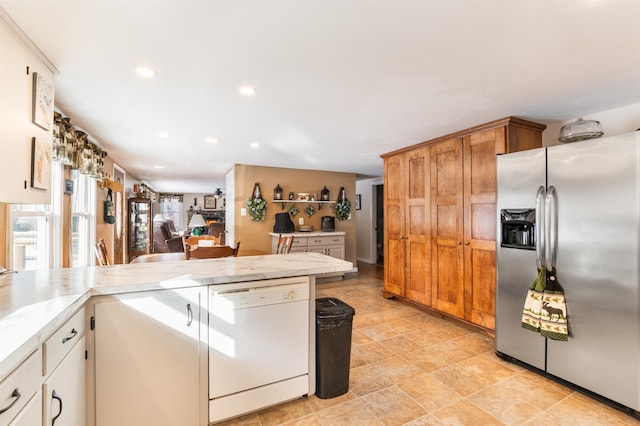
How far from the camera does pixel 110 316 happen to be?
1.52 meters

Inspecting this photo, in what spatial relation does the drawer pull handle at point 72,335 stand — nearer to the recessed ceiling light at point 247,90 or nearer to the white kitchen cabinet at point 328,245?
the recessed ceiling light at point 247,90

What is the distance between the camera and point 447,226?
348 cm

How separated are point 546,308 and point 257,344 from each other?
81.9 inches

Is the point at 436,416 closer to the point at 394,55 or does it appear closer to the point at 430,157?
the point at 394,55

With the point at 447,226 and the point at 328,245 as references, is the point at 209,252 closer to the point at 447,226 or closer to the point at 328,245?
the point at 447,226

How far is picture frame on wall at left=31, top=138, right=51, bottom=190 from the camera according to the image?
1.69 metres

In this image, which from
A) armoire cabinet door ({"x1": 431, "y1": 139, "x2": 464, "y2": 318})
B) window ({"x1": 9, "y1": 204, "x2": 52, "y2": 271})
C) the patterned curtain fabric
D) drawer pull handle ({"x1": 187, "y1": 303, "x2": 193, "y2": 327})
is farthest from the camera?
the patterned curtain fabric

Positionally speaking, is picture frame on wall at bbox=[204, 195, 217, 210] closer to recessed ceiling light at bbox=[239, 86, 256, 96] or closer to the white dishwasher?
recessed ceiling light at bbox=[239, 86, 256, 96]

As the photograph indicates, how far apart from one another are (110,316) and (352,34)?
76.1 inches

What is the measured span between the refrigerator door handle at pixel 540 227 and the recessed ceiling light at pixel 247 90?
232 cm

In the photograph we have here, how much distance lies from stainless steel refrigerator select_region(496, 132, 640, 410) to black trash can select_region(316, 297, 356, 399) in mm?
1500

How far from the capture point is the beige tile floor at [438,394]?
1855mm

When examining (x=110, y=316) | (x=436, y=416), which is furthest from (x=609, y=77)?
(x=110, y=316)

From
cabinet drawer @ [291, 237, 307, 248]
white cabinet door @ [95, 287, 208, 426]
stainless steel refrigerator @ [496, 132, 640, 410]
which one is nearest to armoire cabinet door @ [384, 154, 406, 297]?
cabinet drawer @ [291, 237, 307, 248]
